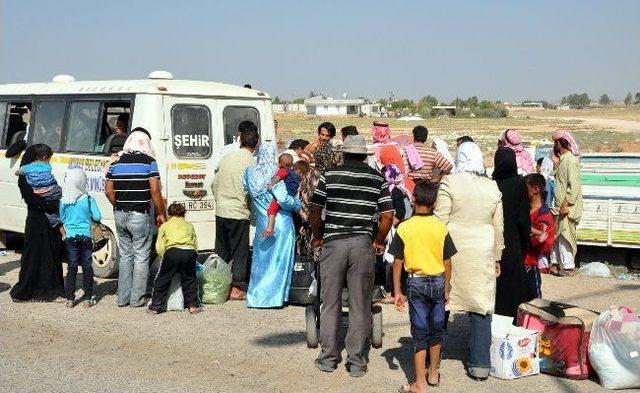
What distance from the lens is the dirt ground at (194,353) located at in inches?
239

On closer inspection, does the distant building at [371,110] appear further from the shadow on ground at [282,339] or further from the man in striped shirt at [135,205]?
the shadow on ground at [282,339]

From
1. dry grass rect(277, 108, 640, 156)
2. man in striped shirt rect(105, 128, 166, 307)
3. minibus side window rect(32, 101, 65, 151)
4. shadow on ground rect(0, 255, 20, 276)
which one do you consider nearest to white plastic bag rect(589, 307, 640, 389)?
man in striped shirt rect(105, 128, 166, 307)

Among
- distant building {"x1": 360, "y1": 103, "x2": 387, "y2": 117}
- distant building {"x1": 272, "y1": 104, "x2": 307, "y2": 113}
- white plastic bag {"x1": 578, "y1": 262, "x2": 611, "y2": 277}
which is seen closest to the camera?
white plastic bag {"x1": 578, "y1": 262, "x2": 611, "y2": 277}

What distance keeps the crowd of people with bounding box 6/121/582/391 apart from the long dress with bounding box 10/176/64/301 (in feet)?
0.05

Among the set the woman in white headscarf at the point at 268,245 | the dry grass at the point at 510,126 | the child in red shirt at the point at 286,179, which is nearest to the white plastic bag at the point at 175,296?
the woman in white headscarf at the point at 268,245

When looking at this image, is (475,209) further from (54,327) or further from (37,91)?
(37,91)

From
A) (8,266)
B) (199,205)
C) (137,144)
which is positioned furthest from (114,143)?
(8,266)

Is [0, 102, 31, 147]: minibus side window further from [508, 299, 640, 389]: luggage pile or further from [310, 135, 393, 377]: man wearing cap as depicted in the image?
[508, 299, 640, 389]: luggage pile

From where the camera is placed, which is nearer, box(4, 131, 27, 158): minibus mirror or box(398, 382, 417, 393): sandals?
box(398, 382, 417, 393): sandals

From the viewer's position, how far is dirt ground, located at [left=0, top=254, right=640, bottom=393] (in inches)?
239

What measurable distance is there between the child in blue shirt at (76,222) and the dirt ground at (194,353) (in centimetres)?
42

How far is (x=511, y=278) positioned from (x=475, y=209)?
0.95 metres

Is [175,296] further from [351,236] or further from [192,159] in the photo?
[351,236]

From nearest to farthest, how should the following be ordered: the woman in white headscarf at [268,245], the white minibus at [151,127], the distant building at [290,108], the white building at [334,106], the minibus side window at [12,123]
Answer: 1. the woman in white headscarf at [268,245]
2. the white minibus at [151,127]
3. the minibus side window at [12,123]
4. the white building at [334,106]
5. the distant building at [290,108]
